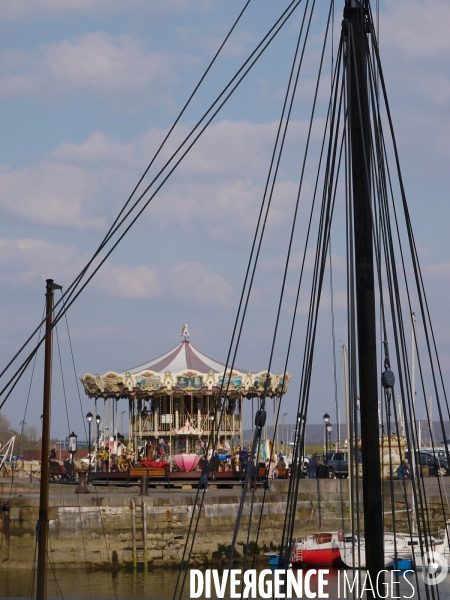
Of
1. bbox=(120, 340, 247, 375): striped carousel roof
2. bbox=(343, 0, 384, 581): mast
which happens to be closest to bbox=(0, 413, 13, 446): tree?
bbox=(120, 340, 247, 375): striped carousel roof

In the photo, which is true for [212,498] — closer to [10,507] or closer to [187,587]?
[187,587]

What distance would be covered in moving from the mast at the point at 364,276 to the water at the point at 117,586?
1500 centimetres

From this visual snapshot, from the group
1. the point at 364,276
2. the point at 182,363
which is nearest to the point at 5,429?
the point at 182,363

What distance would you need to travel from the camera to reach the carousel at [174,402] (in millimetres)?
33844

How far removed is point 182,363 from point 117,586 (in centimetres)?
1496

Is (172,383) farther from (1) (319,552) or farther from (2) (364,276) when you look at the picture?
(2) (364,276)

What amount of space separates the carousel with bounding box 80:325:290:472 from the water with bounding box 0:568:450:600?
930 cm

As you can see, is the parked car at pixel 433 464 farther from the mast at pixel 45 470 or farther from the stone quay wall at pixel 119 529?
the mast at pixel 45 470

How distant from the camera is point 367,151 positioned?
7082mm

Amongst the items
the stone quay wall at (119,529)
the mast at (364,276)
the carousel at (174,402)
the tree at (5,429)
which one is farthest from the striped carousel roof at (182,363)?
the tree at (5,429)

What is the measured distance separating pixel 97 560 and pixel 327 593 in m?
5.80

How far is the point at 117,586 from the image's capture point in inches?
873

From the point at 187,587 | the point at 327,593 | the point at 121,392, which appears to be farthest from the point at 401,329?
the point at 121,392

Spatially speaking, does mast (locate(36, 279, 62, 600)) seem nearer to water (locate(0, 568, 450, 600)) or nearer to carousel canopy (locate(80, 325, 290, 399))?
water (locate(0, 568, 450, 600))
